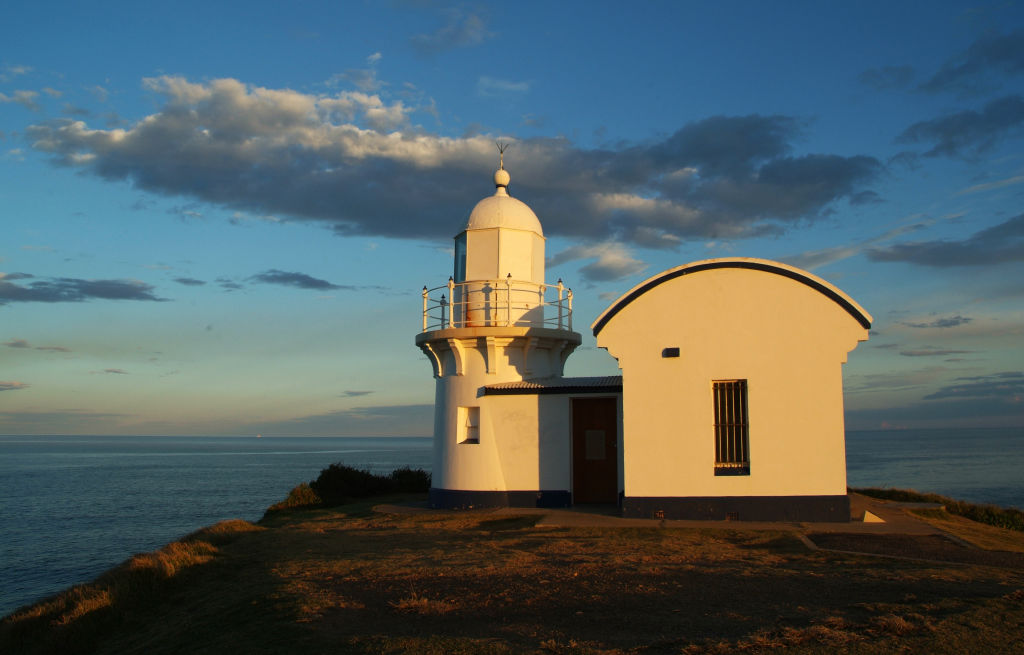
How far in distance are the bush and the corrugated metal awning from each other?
7456mm

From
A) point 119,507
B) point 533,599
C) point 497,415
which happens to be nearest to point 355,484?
point 497,415

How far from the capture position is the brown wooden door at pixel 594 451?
58.3 ft

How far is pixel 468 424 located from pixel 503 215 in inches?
197

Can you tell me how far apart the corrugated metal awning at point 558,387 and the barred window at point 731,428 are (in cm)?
234

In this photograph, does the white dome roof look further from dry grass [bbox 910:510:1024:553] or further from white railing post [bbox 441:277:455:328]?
dry grass [bbox 910:510:1024:553]

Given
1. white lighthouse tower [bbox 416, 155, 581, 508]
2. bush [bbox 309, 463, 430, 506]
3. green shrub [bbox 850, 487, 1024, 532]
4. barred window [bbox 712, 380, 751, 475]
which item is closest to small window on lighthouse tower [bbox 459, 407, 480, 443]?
white lighthouse tower [bbox 416, 155, 581, 508]

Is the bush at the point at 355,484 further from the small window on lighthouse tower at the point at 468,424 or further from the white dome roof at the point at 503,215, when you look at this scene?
the white dome roof at the point at 503,215

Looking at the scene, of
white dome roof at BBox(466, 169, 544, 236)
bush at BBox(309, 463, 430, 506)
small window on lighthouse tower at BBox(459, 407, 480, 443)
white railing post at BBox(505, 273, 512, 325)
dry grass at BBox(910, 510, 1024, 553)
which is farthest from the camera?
bush at BBox(309, 463, 430, 506)

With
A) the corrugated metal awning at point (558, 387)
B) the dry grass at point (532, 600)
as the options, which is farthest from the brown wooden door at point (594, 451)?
the dry grass at point (532, 600)

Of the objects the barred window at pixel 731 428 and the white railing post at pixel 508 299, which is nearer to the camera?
the barred window at pixel 731 428

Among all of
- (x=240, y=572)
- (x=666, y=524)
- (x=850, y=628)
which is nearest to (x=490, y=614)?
(x=850, y=628)

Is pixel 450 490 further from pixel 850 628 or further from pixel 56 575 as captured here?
pixel 850 628

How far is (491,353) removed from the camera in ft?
57.9

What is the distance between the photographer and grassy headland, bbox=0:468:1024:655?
6766 mm
